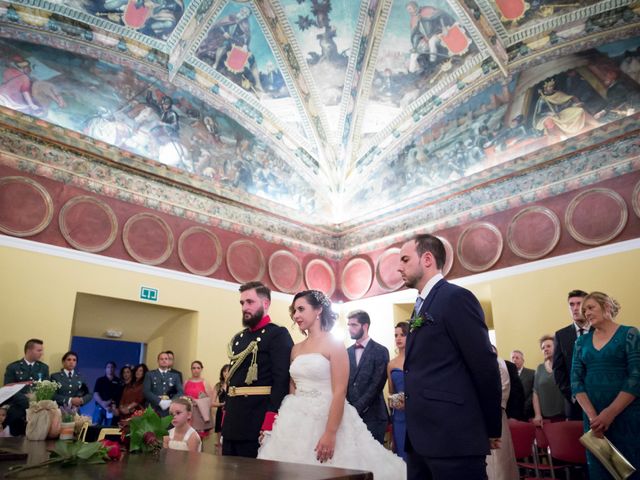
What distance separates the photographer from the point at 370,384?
203 inches

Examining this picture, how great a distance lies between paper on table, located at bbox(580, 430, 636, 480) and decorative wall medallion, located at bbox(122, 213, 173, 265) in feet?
27.7

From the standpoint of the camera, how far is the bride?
11.5ft

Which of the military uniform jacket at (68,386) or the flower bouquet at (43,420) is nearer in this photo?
the flower bouquet at (43,420)

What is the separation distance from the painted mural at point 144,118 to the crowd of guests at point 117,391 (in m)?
4.33

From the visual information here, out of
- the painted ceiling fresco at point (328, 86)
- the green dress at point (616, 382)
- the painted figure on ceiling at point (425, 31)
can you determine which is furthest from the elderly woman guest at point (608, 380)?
the painted figure on ceiling at point (425, 31)

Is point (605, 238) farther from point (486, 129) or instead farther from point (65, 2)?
point (65, 2)

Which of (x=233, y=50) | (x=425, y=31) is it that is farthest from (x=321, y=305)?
(x=233, y=50)

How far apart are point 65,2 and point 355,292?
884 centimetres

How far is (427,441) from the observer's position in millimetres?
2664

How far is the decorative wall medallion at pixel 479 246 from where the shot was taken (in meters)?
10.4

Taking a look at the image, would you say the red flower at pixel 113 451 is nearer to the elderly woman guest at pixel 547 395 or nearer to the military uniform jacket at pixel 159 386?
the elderly woman guest at pixel 547 395

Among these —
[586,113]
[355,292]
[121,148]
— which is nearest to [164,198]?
[121,148]

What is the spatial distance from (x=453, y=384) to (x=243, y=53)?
1096cm

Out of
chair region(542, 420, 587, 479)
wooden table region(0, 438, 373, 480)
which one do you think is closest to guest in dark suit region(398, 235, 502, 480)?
wooden table region(0, 438, 373, 480)
